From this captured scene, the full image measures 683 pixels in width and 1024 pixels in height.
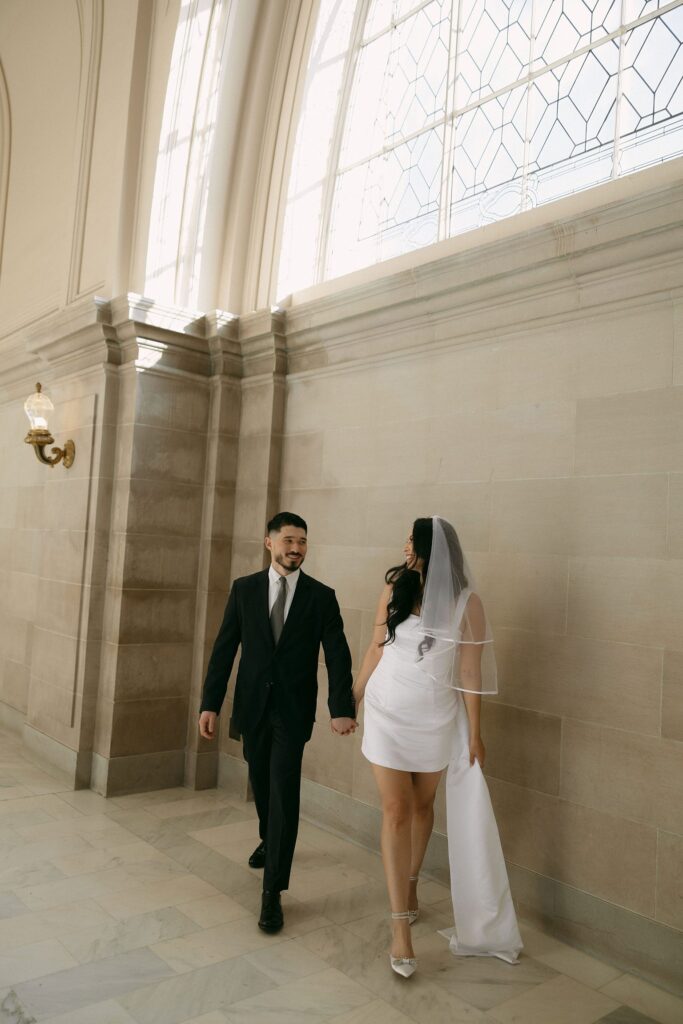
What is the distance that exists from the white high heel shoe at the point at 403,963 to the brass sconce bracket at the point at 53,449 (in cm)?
418

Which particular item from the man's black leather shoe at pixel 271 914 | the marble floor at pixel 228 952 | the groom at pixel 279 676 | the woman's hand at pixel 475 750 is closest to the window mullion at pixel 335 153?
the groom at pixel 279 676

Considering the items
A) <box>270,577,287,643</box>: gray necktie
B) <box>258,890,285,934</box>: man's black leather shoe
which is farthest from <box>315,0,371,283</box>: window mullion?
<box>258,890,285,934</box>: man's black leather shoe

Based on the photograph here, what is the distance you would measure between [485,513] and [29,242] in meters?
5.59

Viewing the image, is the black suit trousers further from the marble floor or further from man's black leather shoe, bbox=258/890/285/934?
the marble floor

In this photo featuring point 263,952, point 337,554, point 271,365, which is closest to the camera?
point 263,952

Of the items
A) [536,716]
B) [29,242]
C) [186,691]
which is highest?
[29,242]

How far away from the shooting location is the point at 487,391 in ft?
14.6

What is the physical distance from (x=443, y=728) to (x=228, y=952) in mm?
1360

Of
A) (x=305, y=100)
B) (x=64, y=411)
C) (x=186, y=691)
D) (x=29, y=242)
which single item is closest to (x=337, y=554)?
(x=186, y=691)

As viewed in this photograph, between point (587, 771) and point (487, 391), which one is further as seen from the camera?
point (487, 391)

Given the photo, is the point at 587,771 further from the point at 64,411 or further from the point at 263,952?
the point at 64,411

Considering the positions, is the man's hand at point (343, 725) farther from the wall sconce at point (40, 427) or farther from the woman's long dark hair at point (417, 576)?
the wall sconce at point (40, 427)

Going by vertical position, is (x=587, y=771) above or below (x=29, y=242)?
below

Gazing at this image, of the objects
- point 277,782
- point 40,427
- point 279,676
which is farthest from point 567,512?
point 40,427
